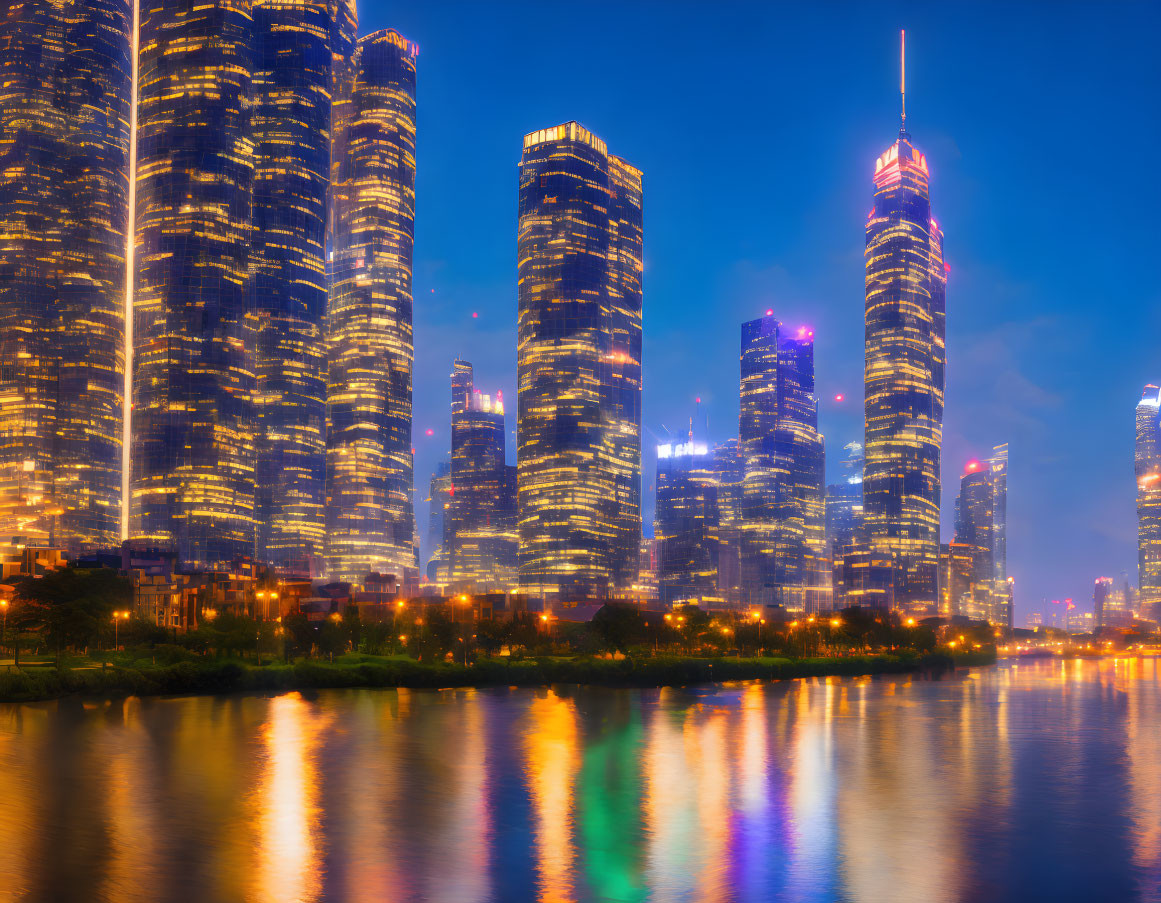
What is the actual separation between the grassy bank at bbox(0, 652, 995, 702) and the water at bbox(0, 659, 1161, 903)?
31.0 feet

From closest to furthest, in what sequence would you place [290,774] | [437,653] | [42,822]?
[42,822]
[290,774]
[437,653]

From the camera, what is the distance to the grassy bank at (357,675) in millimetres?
96938

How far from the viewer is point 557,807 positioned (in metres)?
48.8

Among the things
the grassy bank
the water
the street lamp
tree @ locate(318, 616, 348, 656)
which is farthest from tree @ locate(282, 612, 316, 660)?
the water

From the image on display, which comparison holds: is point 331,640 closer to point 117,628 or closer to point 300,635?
point 300,635

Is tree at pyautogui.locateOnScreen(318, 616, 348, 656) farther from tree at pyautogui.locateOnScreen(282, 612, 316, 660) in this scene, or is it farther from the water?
the water

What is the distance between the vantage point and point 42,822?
41906 mm

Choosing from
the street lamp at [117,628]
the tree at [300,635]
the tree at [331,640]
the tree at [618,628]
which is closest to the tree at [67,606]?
the street lamp at [117,628]

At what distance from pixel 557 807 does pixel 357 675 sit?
2948 inches

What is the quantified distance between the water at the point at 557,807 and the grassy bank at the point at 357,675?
946cm

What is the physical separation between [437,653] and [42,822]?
102905mm

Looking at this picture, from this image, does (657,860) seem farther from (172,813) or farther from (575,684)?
(575,684)

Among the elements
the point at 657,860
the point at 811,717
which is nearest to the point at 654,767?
the point at 657,860

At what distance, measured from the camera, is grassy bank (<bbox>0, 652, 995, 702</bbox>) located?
96.9 m
